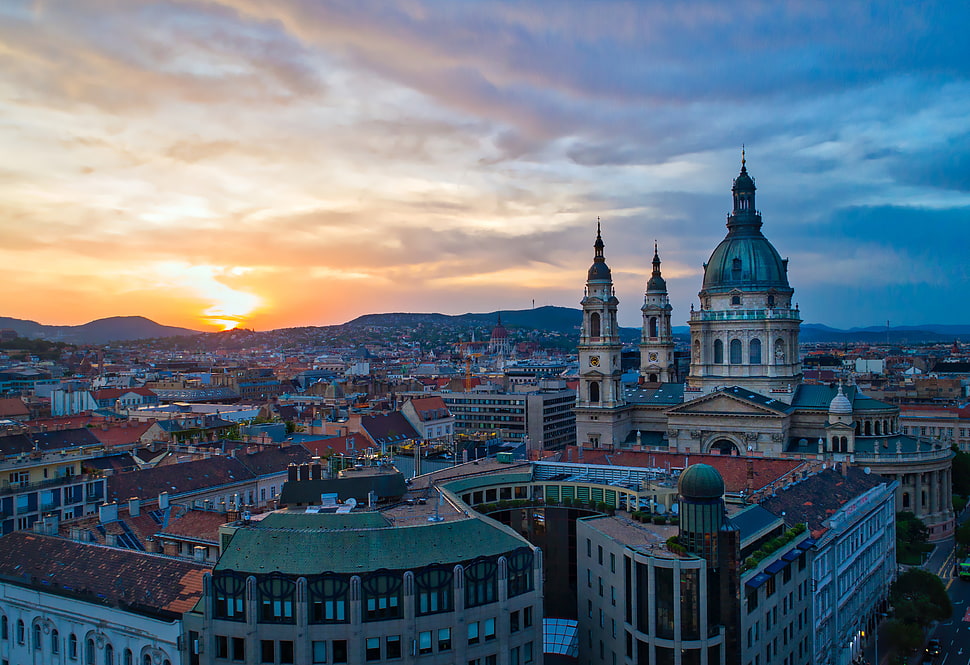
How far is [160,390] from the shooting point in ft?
586

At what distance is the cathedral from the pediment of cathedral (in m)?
0.12

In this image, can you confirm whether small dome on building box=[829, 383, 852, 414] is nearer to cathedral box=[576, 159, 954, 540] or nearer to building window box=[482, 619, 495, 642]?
cathedral box=[576, 159, 954, 540]

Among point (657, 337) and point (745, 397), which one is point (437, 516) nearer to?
point (745, 397)

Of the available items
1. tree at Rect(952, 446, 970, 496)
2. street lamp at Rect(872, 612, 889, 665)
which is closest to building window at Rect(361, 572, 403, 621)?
street lamp at Rect(872, 612, 889, 665)

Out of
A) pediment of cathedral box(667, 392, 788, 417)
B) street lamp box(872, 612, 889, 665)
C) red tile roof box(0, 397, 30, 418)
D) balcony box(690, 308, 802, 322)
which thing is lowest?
street lamp box(872, 612, 889, 665)

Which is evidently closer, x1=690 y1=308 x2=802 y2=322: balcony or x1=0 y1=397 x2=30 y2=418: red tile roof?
x1=690 y1=308 x2=802 y2=322: balcony

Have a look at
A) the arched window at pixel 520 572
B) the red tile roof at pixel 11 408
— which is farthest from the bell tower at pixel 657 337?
the red tile roof at pixel 11 408

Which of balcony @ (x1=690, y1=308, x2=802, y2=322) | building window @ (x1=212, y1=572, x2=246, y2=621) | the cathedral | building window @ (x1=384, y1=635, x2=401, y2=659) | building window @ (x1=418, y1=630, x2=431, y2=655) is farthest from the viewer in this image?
balcony @ (x1=690, y1=308, x2=802, y2=322)

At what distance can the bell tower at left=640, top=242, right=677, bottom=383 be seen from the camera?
12694 centimetres

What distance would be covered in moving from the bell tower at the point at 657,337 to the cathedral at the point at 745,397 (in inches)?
582

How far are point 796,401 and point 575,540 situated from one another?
5703cm

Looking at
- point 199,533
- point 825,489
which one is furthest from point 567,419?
point 199,533

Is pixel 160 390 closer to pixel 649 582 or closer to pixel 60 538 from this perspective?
pixel 60 538

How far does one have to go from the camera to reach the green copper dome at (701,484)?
38.7 meters
